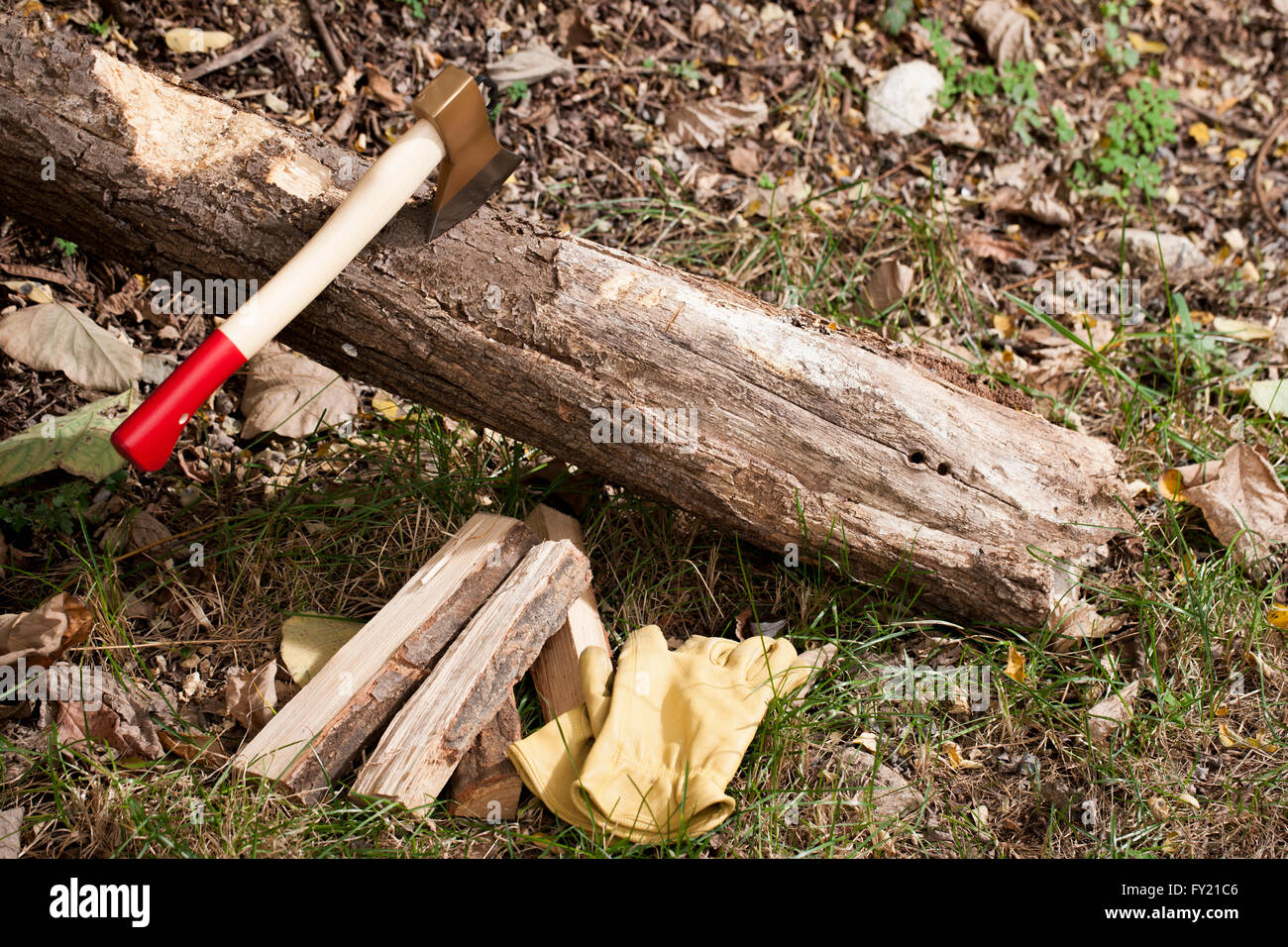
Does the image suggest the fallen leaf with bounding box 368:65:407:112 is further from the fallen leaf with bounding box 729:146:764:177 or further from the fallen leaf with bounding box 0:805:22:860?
the fallen leaf with bounding box 0:805:22:860

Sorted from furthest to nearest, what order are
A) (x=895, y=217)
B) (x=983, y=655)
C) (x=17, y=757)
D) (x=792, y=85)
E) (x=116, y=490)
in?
(x=792, y=85) < (x=895, y=217) < (x=116, y=490) < (x=983, y=655) < (x=17, y=757)

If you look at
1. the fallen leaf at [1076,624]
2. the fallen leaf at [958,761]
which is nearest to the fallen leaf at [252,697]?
the fallen leaf at [958,761]

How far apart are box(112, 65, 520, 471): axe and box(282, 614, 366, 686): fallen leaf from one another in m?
0.67

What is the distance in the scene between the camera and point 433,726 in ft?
7.22

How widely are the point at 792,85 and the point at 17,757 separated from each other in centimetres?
365

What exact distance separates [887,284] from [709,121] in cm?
107

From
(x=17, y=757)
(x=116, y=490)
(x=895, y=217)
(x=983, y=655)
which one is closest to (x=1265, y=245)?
(x=895, y=217)

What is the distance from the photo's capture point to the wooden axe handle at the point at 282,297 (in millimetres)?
1931

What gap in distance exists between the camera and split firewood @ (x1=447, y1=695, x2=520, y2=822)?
2.24 meters

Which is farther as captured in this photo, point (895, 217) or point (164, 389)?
point (895, 217)

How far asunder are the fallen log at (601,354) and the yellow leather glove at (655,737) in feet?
1.22

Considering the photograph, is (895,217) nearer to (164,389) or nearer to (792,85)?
(792,85)

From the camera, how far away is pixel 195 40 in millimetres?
3396

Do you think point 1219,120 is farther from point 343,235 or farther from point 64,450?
point 64,450
